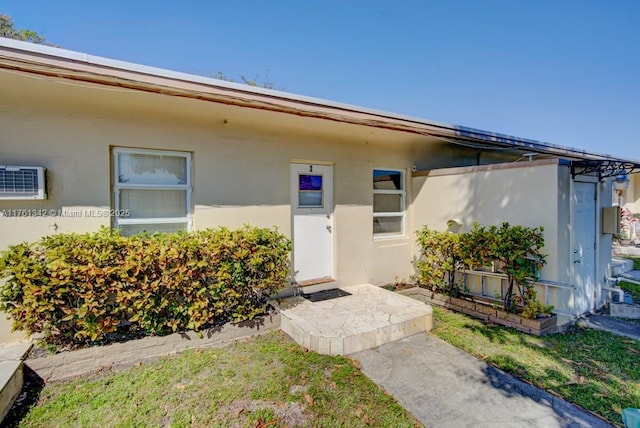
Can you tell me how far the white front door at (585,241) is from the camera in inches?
213

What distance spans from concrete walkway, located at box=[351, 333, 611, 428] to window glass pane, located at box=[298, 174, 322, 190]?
324 cm

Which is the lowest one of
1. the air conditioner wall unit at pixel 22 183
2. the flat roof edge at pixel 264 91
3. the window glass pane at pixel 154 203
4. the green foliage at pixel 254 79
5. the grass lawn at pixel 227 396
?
the grass lawn at pixel 227 396

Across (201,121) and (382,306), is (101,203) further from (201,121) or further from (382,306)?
(382,306)

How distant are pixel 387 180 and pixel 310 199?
2.12m

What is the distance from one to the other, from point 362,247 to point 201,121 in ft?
13.1

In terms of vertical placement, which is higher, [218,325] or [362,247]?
[362,247]

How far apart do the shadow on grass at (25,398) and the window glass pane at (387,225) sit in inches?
232

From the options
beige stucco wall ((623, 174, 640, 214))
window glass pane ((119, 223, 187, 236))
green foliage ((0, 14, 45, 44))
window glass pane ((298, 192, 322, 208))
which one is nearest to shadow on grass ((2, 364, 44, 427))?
window glass pane ((119, 223, 187, 236))

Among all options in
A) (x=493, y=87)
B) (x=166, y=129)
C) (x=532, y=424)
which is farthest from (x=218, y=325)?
(x=493, y=87)

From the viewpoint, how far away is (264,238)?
4613 mm

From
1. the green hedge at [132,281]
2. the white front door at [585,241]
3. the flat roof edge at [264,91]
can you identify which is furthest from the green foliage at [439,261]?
the green hedge at [132,281]

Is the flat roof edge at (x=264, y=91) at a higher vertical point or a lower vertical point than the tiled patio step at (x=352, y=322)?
higher

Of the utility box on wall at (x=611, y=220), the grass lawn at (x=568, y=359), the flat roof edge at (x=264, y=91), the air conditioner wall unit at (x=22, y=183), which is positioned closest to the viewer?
the grass lawn at (x=568, y=359)

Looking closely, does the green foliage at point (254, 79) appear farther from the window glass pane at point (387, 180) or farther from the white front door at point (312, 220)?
the white front door at point (312, 220)
